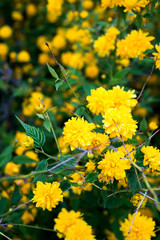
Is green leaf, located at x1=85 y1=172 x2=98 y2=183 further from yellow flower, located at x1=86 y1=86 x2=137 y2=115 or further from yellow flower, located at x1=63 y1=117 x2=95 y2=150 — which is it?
yellow flower, located at x1=86 y1=86 x2=137 y2=115

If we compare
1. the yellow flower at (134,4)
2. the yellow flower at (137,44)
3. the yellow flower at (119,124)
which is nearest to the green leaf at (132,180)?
Result: the yellow flower at (119,124)

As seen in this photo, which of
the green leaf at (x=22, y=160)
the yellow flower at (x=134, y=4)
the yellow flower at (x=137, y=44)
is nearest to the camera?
the yellow flower at (x=134, y=4)

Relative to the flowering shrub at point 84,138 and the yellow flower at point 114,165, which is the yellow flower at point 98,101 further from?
the yellow flower at point 114,165

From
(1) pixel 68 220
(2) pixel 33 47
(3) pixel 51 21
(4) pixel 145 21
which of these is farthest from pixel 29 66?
(1) pixel 68 220

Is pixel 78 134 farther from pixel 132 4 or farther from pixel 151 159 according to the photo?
pixel 132 4

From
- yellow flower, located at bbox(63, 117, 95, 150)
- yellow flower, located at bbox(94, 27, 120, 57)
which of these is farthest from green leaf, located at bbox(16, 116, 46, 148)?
yellow flower, located at bbox(94, 27, 120, 57)

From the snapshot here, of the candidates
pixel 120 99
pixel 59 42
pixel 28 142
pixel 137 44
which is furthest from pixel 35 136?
pixel 59 42
